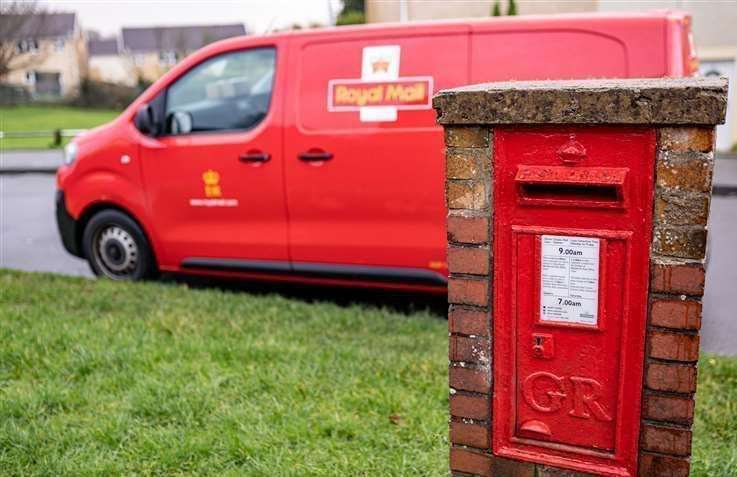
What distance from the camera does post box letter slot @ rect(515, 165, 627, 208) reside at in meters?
1.85

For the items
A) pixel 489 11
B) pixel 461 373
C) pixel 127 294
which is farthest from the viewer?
pixel 489 11

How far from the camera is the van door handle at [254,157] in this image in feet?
17.5

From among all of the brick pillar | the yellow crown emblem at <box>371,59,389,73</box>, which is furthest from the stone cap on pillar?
the yellow crown emblem at <box>371,59,389,73</box>

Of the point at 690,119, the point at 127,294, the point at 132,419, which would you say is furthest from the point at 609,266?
the point at 127,294

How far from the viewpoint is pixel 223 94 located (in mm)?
5656

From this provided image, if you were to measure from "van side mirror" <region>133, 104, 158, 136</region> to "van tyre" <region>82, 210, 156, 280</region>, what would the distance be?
0.74 meters

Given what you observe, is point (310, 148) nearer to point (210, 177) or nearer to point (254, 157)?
point (254, 157)

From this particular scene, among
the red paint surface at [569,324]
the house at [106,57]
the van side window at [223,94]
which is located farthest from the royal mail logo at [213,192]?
A: the house at [106,57]

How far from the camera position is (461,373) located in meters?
2.21

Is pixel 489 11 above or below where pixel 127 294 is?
above

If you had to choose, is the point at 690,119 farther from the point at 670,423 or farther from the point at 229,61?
the point at 229,61

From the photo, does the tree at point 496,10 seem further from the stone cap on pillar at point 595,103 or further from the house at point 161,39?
the house at point 161,39

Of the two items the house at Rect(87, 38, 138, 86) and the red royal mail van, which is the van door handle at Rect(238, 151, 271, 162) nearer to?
the red royal mail van

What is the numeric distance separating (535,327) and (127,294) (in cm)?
403
